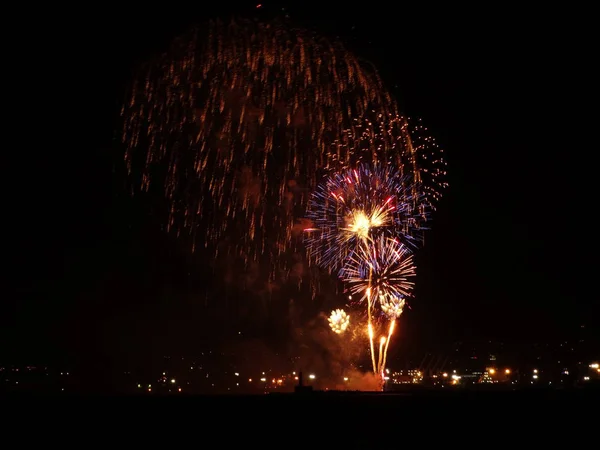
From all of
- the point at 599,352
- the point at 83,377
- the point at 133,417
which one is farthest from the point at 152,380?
the point at 133,417

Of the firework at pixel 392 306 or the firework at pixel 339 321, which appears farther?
the firework at pixel 339 321

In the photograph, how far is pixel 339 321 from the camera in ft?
132

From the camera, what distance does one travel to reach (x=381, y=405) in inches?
312

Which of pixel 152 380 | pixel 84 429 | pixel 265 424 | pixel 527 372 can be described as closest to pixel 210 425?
pixel 265 424

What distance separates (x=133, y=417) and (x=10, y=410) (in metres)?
1.37

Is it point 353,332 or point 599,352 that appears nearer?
point 353,332

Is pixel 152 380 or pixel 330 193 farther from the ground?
pixel 330 193

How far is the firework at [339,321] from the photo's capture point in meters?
39.7

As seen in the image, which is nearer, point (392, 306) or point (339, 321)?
point (392, 306)

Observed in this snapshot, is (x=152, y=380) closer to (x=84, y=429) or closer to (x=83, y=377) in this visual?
(x=83, y=377)

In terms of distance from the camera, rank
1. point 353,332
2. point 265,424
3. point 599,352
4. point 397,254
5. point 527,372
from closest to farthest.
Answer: point 265,424 < point 397,254 < point 353,332 < point 599,352 < point 527,372

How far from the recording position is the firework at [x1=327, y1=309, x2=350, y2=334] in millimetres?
39656

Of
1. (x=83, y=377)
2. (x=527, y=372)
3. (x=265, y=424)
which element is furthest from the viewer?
(x=527, y=372)

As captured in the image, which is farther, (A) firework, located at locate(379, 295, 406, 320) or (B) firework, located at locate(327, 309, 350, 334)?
(B) firework, located at locate(327, 309, 350, 334)
